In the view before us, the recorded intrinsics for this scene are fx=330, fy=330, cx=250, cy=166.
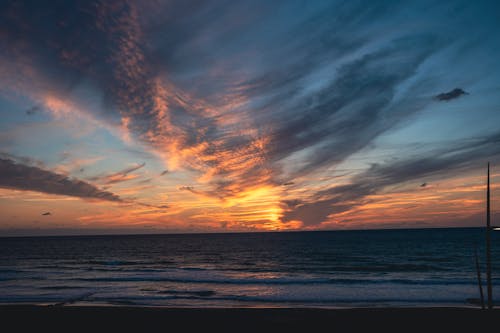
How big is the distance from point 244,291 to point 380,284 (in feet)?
38.1

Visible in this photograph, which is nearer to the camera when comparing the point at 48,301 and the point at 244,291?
the point at 48,301

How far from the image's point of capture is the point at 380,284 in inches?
1080
